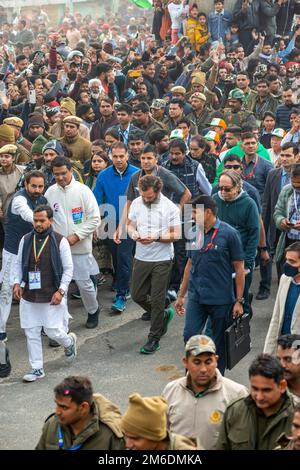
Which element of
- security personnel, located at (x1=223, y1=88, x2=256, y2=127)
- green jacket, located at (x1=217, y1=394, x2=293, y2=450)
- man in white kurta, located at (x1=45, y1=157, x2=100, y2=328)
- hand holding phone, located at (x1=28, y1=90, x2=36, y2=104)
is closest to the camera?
green jacket, located at (x1=217, y1=394, x2=293, y2=450)

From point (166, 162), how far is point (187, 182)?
353 millimetres

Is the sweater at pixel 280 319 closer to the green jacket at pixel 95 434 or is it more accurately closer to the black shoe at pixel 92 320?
the green jacket at pixel 95 434

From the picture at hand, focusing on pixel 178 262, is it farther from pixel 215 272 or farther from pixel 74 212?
pixel 215 272

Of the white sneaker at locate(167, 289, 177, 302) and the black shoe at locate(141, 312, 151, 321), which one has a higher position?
the white sneaker at locate(167, 289, 177, 302)

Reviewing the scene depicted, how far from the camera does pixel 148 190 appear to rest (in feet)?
31.4

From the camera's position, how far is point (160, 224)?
31.9 ft

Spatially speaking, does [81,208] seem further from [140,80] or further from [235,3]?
[235,3]

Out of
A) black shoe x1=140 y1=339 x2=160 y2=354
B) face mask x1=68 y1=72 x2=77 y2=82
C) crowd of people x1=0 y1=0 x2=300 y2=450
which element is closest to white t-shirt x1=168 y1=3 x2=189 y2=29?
crowd of people x1=0 y1=0 x2=300 y2=450

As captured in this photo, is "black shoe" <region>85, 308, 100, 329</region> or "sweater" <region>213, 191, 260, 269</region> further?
"black shoe" <region>85, 308, 100, 329</region>

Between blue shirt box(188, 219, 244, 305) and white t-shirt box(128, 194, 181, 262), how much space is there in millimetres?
1155

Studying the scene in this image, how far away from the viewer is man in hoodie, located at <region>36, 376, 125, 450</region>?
229 inches

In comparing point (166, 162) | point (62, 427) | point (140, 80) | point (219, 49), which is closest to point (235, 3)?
point (219, 49)

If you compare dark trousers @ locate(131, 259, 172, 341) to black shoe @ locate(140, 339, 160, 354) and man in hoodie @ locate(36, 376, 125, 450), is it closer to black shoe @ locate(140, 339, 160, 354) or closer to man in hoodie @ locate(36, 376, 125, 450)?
black shoe @ locate(140, 339, 160, 354)
